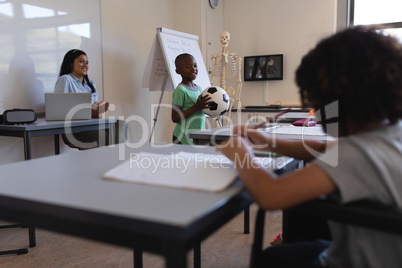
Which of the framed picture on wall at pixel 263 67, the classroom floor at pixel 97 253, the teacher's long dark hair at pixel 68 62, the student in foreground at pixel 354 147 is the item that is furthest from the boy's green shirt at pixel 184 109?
the framed picture on wall at pixel 263 67

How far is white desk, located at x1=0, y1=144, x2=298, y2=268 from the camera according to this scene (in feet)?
1.78

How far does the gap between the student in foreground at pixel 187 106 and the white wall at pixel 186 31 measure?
1.36 meters

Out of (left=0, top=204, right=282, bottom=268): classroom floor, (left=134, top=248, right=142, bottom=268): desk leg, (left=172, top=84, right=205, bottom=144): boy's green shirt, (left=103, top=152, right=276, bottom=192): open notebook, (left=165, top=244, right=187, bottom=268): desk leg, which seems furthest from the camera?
(left=172, top=84, right=205, bottom=144): boy's green shirt

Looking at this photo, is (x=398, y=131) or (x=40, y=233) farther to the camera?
(x=40, y=233)

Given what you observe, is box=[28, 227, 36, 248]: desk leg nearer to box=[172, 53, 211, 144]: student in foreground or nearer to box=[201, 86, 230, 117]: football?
box=[172, 53, 211, 144]: student in foreground

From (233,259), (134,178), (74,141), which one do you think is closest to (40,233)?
(74,141)

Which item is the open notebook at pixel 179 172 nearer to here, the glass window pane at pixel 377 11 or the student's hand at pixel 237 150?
the student's hand at pixel 237 150

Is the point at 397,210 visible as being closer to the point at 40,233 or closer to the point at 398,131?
the point at 398,131

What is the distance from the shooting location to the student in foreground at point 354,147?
0.63 m

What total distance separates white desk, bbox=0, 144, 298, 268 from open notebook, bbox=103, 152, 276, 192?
0.08 feet

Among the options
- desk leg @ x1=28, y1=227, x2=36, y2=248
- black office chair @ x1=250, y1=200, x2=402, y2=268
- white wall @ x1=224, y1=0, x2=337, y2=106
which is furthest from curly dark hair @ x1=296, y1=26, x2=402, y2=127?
white wall @ x1=224, y1=0, x2=337, y2=106

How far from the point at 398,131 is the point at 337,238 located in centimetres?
26

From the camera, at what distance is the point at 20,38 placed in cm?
293

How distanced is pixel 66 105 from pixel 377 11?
13.8 ft
